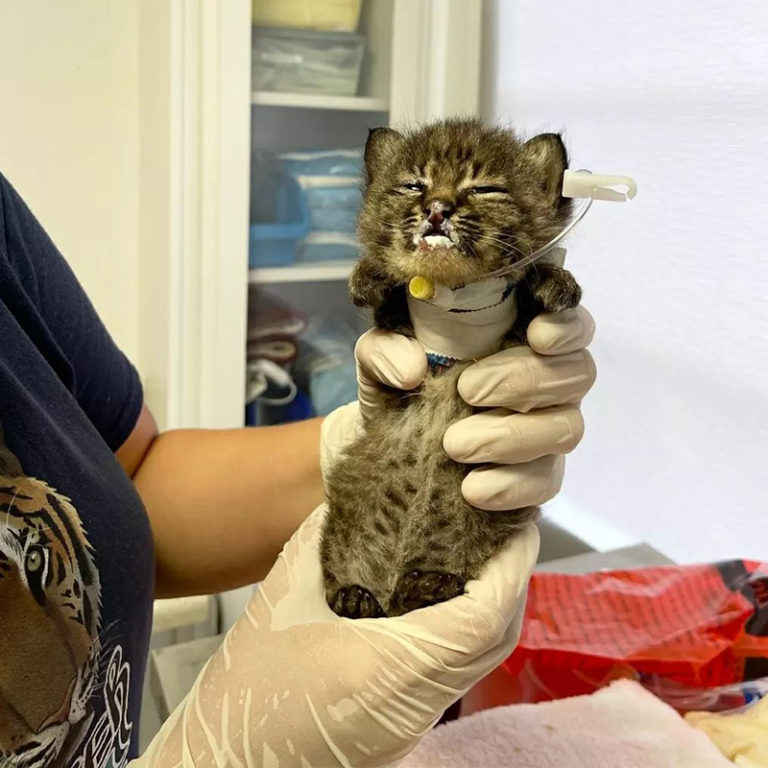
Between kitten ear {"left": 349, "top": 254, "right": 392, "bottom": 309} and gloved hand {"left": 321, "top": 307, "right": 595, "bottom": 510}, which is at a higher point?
kitten ear {"left": 349, "top": 254, "right": 392, "bottom": 309}

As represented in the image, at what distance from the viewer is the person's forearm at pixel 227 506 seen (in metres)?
1.23

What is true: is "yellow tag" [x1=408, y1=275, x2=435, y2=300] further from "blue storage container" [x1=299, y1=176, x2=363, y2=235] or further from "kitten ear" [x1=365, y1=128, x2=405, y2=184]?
"blue storage container" [x1=299, y1=176, x2=363, y2=235]

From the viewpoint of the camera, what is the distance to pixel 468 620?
0.84m

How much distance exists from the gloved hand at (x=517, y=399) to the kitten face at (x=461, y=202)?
0.09 meters

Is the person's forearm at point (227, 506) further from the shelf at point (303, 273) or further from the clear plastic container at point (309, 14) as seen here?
the clear plastic container at point (309, 14)

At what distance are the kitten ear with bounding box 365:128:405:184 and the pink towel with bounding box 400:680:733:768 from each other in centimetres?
76

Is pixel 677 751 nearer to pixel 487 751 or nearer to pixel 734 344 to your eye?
pixel 487 751

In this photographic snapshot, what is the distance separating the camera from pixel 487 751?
3.51ft

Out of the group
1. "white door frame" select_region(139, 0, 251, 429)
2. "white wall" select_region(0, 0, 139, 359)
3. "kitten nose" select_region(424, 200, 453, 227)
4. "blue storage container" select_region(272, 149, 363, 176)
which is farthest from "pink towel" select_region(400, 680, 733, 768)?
"white wall" select_region(0, 0, 139, 359)

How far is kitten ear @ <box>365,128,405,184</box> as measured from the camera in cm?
90

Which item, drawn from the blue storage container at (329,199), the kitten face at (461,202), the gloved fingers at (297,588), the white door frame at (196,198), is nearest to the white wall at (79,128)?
the white door frame at (196,198)

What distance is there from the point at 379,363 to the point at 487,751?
0.57m

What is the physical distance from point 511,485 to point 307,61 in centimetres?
149

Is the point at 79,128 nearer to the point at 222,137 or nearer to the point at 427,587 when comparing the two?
the point at 222,137
